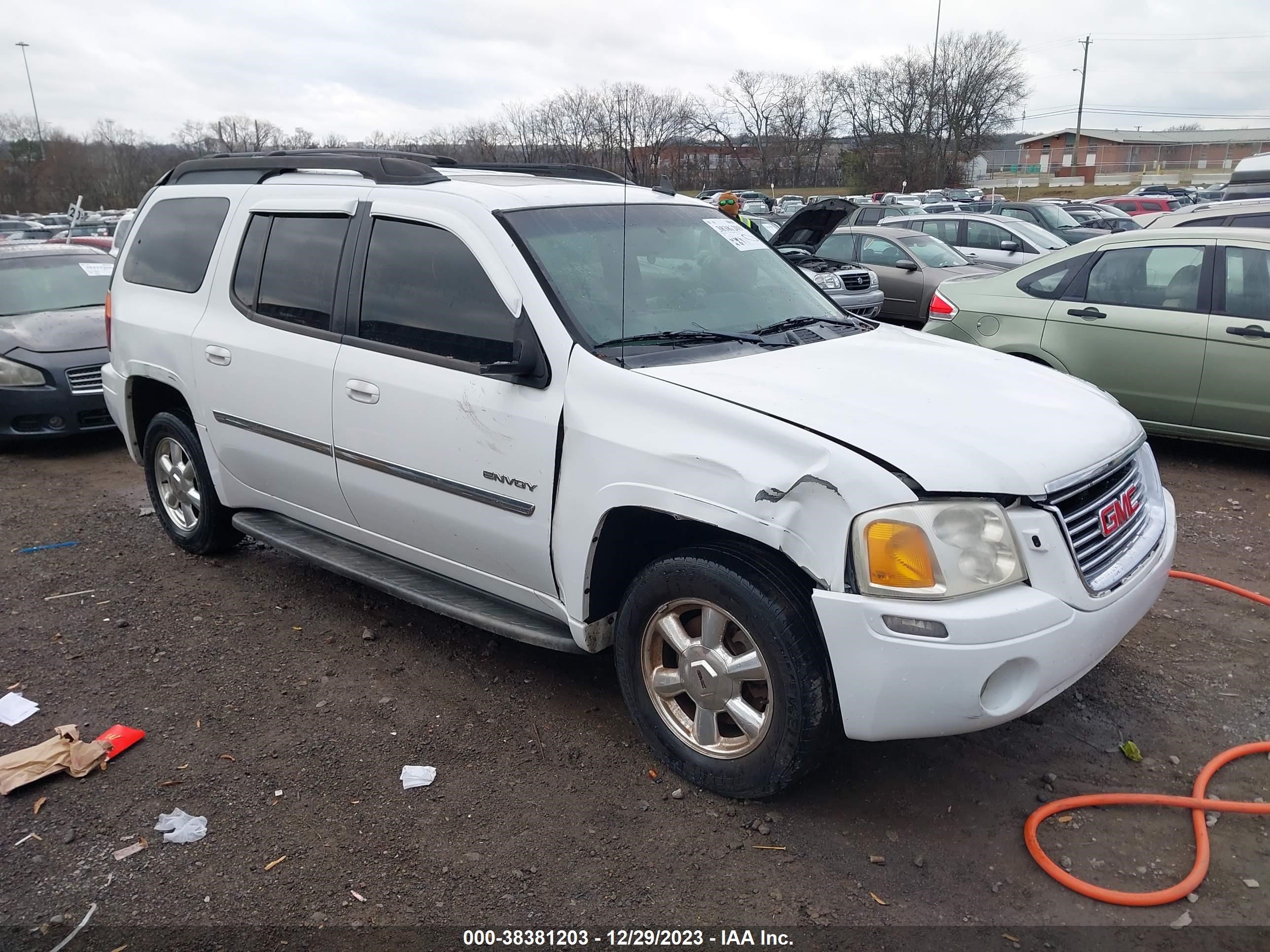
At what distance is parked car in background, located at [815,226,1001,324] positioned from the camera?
470 inches

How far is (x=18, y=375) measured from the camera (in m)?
7.56

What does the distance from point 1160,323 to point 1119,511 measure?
4.12 m

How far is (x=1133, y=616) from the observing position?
3.07 metres

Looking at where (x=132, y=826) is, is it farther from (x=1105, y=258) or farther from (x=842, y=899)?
(x=1105, y=258)

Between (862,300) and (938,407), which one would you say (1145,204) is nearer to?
(862,300)

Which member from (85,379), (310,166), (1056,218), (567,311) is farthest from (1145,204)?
(567,311)

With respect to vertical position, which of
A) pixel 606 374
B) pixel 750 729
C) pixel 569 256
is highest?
pixel 569 256

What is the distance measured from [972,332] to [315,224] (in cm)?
517

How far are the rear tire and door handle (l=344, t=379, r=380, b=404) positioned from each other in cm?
148

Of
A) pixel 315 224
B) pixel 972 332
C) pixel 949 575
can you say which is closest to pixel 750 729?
pixel 949 575

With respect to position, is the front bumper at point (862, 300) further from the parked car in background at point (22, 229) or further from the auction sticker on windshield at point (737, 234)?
the parked car in background at point (22, 229)

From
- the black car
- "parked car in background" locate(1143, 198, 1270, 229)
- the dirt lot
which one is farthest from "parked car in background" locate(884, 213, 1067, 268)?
the black car

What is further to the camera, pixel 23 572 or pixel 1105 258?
pixel 1105 258

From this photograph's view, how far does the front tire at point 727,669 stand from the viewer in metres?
2.79
